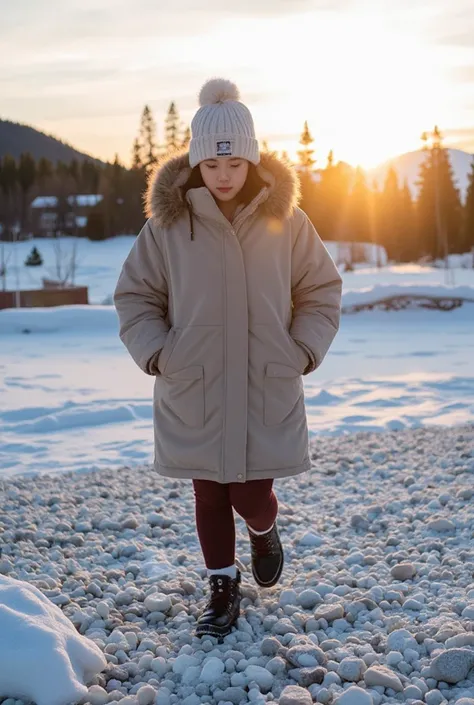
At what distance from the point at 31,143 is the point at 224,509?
12917cm

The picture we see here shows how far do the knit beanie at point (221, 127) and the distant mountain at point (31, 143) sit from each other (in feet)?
402

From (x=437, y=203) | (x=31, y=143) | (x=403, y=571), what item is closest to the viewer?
(x=403, y=571)

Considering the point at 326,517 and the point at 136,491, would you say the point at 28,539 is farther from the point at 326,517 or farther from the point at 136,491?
the point at 326,517

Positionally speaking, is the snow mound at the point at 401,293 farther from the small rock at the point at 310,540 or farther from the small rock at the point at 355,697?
the small rock at the point at 355,697

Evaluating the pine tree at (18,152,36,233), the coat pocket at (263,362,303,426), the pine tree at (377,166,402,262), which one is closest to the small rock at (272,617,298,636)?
the coat pocket at (263,362,303,426)

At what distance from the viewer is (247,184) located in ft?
8.86

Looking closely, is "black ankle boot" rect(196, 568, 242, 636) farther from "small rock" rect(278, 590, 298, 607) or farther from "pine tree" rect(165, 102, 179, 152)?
"pine tree" rect(165, 102, 179, 152)

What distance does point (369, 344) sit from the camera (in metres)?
11.2

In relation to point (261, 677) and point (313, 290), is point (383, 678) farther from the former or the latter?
point (313, 290)

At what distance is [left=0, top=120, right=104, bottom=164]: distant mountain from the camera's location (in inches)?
4796

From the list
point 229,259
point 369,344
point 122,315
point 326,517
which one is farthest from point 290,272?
point 369,344

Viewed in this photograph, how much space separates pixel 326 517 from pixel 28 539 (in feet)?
4.51

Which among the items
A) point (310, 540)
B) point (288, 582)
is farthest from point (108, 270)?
point (288, 582)

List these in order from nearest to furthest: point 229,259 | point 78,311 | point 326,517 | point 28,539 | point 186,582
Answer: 1. point 229,259
2. point 186,582
3. point 28,539
4. point 326,517
5. point 78,311
